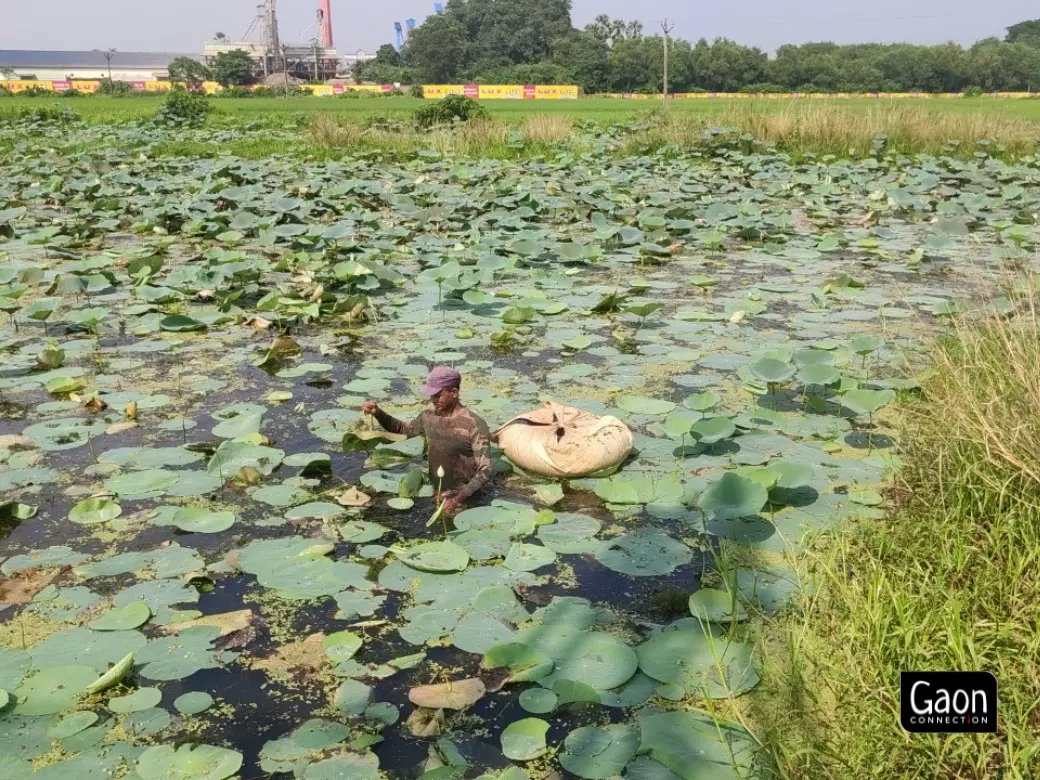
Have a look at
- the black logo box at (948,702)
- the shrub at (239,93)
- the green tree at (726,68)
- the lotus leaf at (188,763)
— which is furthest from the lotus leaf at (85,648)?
the green tree at (726,68)

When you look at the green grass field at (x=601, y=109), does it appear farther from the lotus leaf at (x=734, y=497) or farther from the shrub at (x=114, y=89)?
the lotus leaf at (x=734, y=497)

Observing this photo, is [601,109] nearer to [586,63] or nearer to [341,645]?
[341,645]

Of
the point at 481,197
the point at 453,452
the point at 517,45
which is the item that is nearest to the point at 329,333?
the point at 453,452

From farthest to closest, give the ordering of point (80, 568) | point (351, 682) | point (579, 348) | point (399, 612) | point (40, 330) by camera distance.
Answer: point (40, 330), point (579, 348), point (80, 568), point (399, 612), point (351, 682)

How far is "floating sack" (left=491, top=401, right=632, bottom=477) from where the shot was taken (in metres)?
3.21

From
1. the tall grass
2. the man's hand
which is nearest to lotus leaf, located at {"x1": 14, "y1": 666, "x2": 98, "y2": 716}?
the man's hand

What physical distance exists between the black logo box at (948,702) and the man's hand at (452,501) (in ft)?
5.04

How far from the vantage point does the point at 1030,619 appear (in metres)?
2.13

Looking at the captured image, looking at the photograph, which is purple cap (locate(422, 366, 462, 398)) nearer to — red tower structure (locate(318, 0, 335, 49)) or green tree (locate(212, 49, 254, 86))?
Result: green tree (locate(212, 49, 254, 86))

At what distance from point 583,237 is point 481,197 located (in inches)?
75.9

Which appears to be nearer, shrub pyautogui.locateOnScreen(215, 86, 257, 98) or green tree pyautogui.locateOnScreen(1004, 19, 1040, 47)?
shrub pyautogui.locateOnScreen(215, 86, 257, 98)

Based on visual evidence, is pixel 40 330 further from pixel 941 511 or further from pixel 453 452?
pixel 941 511

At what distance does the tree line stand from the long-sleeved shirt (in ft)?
181

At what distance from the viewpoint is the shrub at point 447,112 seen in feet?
56.8
